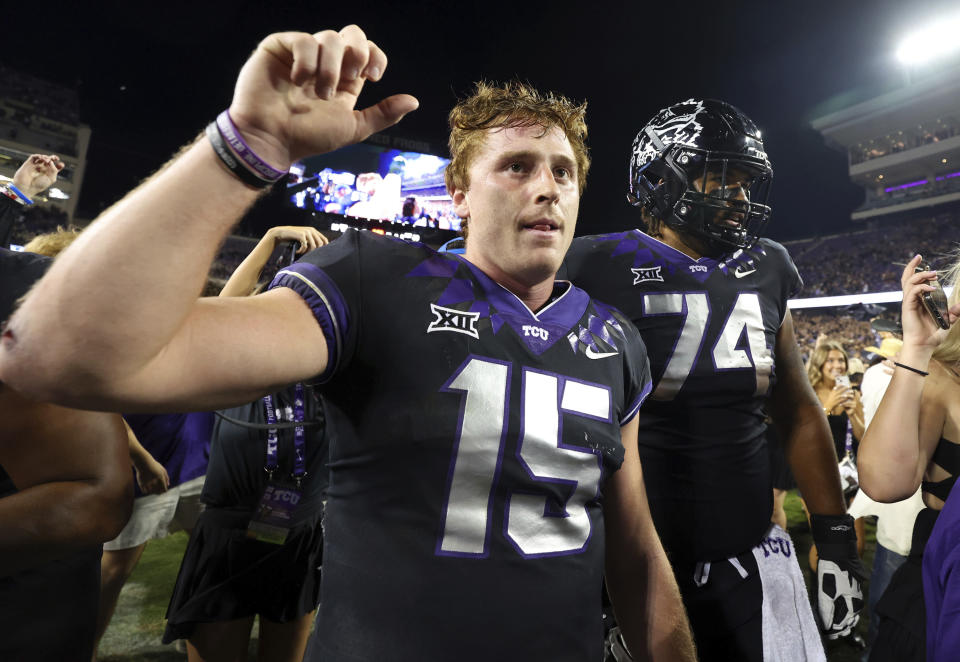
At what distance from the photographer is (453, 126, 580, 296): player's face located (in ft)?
4.78

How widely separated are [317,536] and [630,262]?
2.06m

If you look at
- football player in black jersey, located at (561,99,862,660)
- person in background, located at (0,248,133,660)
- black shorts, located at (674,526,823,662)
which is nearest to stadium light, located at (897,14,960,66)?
football player in black jersey, located at (561,99,862,660)

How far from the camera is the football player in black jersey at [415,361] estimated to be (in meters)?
0.76

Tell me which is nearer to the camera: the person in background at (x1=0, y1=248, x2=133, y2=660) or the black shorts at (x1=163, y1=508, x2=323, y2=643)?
the person in background at (x1=0, y1=248, x2=133, y2=660)

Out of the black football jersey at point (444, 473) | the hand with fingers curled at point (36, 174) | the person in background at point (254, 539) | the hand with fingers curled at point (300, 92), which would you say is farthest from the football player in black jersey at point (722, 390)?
the hand with fingers curled at point (36, 174)

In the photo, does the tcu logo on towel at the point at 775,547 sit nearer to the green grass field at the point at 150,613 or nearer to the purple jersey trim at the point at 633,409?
the purple jersey trim at the point at 633,409

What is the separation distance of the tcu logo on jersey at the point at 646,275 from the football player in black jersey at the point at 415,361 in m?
0.50

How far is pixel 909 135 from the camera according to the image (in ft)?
105

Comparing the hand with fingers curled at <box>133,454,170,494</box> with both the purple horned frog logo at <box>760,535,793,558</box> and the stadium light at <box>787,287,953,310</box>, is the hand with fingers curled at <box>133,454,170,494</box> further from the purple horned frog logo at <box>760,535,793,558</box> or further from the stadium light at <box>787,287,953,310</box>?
the stadium light at <box>787,287,953,310</box>

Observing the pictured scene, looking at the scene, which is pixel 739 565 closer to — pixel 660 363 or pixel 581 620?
pixel 660 363

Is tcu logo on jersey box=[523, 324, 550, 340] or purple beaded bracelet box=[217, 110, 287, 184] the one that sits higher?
purple beaded bracelet box=[217, 110, 287, 184]

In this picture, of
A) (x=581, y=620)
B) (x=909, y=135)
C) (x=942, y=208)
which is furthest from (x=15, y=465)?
(x=909, y=135)

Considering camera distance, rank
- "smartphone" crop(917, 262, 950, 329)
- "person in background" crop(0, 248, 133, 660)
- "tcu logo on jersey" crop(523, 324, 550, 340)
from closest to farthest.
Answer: "person in background" crop(0, 248, 133, 660) < "tcu logo on jersey" crop(523, 324, 550, 340) < "smartphone" crop(917, 262, 950, 329)

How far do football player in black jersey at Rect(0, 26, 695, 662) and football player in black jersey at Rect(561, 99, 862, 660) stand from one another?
18.1 inches
